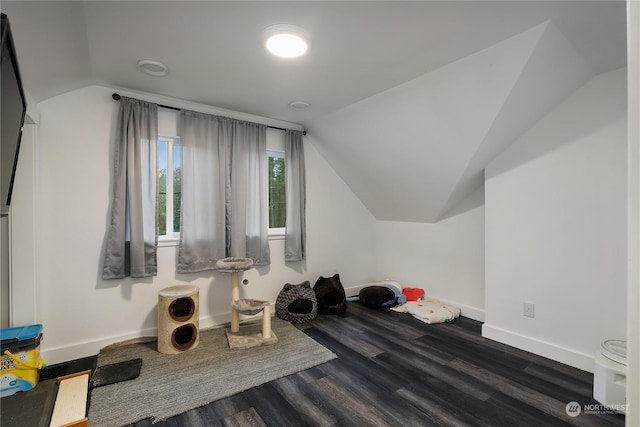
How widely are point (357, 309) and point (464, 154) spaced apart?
2.15 m

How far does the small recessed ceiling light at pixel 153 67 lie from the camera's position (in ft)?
7.18

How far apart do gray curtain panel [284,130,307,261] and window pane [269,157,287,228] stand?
0.25 feet

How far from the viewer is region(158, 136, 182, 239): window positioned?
296 centimetres

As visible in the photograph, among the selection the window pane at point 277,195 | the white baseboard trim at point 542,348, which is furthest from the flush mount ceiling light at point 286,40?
the white baseboard trim at point 542,348

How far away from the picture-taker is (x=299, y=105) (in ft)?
9.96

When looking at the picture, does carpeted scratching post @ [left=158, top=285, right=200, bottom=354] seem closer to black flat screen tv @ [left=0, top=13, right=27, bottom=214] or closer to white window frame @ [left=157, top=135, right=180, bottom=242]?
white window frame @ [left=157, top=135, right=180, bottom=242]

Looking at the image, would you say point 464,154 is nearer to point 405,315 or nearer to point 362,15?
point 362,15

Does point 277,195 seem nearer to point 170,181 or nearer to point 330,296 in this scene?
point 170,181

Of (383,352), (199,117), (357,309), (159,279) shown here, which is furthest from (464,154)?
(159,279)

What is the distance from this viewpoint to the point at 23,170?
2.21 m

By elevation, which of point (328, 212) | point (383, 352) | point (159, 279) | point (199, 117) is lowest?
point (383, 352)

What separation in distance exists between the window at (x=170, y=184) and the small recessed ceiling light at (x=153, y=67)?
73 cm

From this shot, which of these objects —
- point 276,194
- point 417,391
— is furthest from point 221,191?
point 417,391

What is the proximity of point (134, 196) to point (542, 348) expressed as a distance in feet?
12.0
